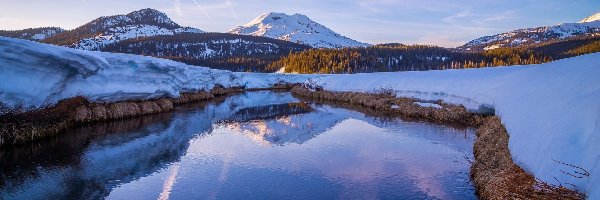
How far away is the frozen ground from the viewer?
10.0 meters

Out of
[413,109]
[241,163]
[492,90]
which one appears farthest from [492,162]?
[413,109]

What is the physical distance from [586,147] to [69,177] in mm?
15371

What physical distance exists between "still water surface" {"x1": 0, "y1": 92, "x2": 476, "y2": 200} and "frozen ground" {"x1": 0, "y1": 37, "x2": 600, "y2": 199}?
2.45 metres

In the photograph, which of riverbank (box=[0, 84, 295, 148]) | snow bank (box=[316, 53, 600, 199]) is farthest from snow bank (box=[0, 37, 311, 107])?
snow bank (box=[316, 53, 600, 199])

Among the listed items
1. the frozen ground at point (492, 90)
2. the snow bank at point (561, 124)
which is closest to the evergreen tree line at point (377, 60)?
the frozen ground at point (492, 90)

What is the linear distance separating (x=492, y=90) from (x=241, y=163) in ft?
66.3

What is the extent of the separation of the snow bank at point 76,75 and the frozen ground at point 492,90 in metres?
0.04

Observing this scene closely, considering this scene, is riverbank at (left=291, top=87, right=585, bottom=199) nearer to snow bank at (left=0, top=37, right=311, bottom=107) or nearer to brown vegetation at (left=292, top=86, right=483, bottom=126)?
brown vegetation at (left=292, top=86, right=483, bottom=126)

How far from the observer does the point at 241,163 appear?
61.0 feet

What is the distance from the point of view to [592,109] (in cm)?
1076

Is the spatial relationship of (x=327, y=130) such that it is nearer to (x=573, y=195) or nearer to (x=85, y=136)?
(x=85, y=136)

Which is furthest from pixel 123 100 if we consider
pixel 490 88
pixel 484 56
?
pixel 484 56

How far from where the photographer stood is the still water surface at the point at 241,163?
14.3 metres

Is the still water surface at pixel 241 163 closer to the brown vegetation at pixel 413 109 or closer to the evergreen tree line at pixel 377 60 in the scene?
the brown vegetation at pixel 413 109
